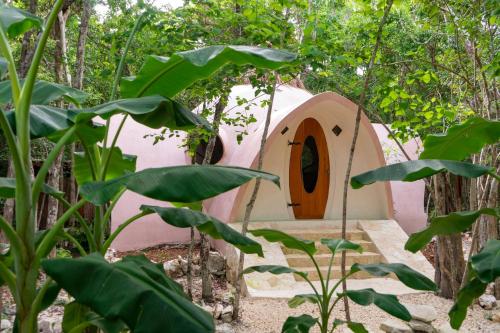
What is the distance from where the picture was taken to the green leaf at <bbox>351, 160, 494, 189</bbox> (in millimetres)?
2152

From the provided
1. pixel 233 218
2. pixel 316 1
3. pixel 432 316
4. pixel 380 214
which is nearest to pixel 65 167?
pixel 233 218

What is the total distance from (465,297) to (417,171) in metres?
0.66

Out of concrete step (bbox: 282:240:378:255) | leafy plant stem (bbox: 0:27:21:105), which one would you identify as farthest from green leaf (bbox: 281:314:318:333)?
concrete step (bbox: 282:240:378:255)

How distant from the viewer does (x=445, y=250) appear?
231 inches

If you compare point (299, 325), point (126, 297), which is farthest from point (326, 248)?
point (126, 297)

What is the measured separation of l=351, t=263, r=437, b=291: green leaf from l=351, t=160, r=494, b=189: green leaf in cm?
55

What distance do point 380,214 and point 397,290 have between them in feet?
10.4

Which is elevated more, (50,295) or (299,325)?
(50,295)

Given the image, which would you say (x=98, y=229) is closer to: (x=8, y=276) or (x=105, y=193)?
(x=8, y=276)

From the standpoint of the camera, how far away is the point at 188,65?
2.32 meters

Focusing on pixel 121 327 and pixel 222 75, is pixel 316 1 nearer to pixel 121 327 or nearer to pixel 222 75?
pixel 222 75

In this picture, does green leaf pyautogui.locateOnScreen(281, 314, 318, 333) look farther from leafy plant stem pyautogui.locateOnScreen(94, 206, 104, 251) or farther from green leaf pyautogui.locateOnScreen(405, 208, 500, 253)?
leafy plant stem pyautogui.locateOnScreen(94, 206, 104, 251)

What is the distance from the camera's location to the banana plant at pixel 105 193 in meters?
1.41

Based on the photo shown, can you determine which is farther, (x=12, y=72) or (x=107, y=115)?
(x=12, y=72)
